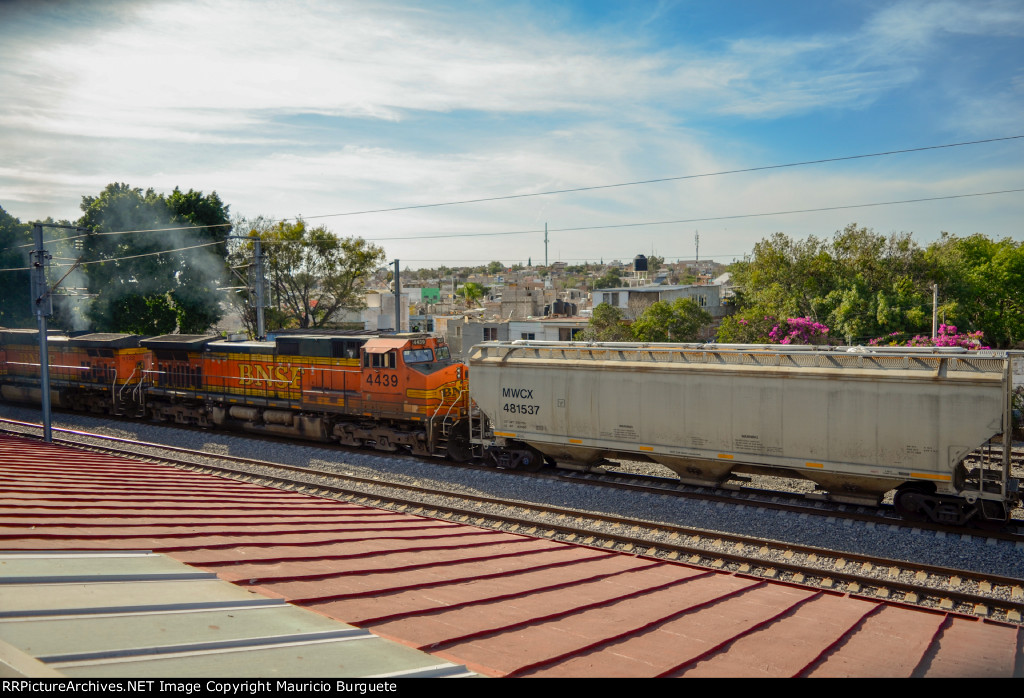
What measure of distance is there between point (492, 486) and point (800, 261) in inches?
1442

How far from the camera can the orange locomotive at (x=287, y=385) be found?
2142 centimetres

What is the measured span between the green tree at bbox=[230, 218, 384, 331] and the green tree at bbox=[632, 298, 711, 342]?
20.9m

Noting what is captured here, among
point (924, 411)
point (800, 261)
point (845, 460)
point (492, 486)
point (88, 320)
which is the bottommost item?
point (492, 486)

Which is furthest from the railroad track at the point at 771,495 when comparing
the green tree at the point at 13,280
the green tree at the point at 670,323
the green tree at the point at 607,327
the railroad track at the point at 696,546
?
the green tree at the point at 13,280

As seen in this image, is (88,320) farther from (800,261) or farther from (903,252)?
(903,252)

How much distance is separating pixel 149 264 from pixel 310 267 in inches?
431

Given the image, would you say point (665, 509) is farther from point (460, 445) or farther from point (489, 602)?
point (489, 602)

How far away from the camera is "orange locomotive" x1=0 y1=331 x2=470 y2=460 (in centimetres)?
2142

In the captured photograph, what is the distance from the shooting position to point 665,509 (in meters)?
16.3

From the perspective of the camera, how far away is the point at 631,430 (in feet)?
58.2

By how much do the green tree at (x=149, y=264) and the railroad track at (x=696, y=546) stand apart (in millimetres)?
30551

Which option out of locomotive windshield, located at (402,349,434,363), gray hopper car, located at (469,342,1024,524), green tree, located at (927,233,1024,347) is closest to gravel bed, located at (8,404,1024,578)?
gray hopper car, located at (469,342,1024,524)
